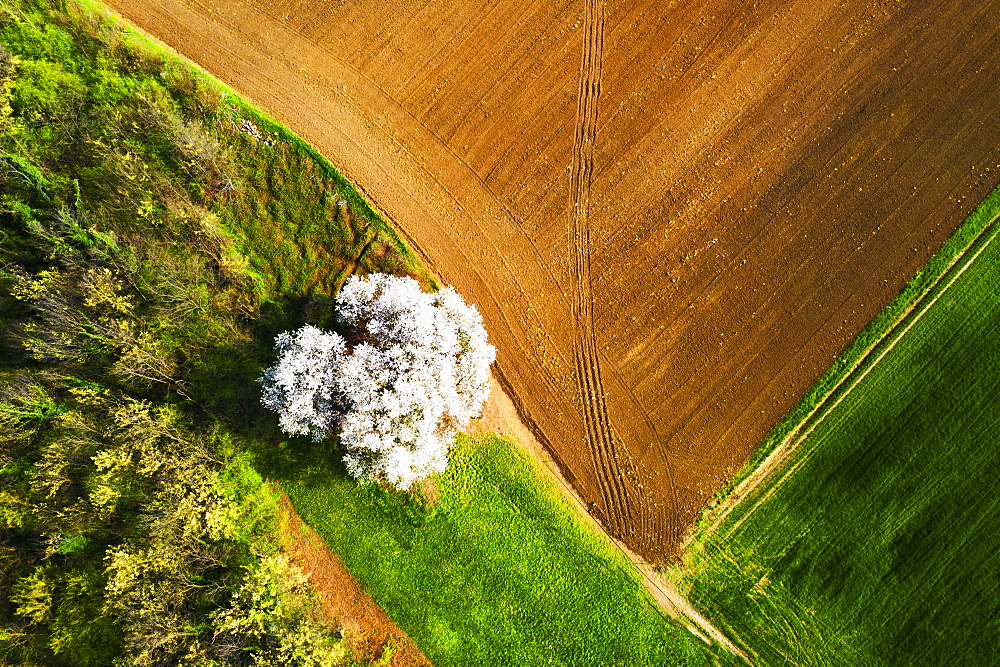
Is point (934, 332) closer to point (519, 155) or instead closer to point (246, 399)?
point (519, 155)

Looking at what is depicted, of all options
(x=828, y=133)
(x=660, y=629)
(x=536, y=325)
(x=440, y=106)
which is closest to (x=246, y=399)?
(x=536, y=325)

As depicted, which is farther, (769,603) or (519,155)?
(519,155)

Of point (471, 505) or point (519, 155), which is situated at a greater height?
point (519, 155)

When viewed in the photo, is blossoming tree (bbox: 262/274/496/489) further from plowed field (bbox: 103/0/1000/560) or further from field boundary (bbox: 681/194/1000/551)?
field boundary (bbox: 681/194/1000/551)

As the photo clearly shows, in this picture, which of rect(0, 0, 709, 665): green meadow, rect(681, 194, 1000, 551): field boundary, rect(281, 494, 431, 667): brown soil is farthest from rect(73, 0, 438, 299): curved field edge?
rect(681, 194, 1000, 551): field boundary

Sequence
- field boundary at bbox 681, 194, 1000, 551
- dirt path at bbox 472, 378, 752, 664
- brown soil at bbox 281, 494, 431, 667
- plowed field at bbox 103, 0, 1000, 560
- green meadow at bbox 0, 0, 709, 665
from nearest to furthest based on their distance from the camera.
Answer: green meadow at bbox 0, 0, 709, 665
brown soil at bbox 281, 494, 431, 667
dirt path at bbox 472, 378, 752, 664
field boundary at bbox 681, 194, 1000, 551
plowed field at bbox 103, 0, 1000, 560

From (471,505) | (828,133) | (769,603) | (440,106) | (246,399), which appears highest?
(440,106)
